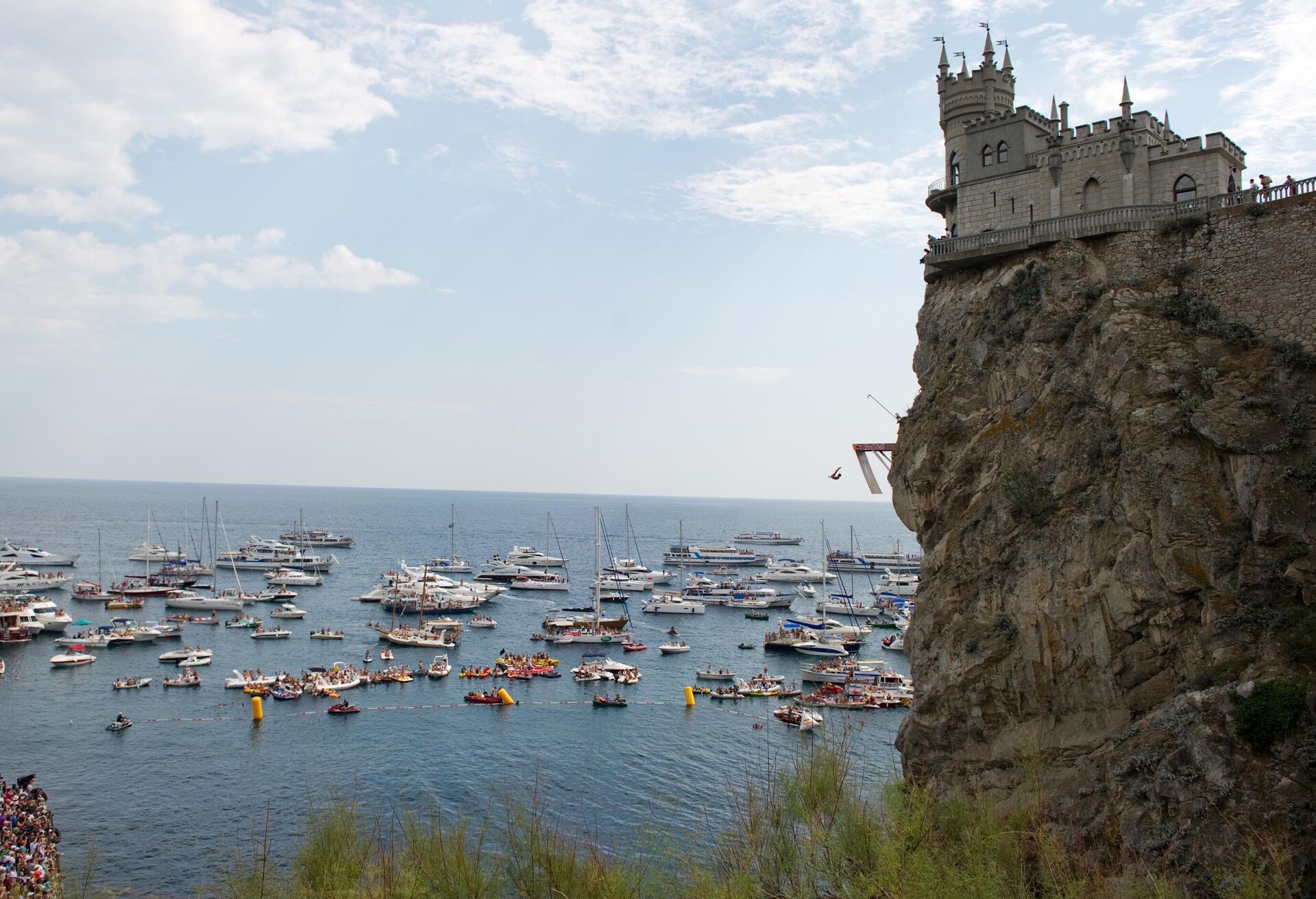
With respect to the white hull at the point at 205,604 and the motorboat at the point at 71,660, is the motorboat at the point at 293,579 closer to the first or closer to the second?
the white hull at the point at 205,604

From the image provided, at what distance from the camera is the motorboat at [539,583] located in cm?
10331

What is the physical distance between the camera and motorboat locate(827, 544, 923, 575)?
400 feet

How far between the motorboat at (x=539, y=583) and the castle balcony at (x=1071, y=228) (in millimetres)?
76403

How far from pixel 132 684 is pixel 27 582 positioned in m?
46.1

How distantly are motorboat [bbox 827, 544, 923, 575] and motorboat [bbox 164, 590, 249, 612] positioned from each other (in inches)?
2881

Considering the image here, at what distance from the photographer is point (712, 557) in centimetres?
13825

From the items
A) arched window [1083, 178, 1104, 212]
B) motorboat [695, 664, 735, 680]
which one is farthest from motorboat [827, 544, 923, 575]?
arched window [1083, 178, 1104, 212]

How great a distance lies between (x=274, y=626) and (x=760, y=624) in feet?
136

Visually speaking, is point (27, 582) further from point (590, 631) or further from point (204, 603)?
point (590, 631)

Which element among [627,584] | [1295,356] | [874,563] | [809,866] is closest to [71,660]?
[809,866]

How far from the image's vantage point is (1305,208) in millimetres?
24203

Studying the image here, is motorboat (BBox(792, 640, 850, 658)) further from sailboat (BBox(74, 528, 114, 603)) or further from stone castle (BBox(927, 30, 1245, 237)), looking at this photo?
sailboat (BBox(74, 528, 114, 603))

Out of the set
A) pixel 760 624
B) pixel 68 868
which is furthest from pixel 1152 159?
pixel 760 624

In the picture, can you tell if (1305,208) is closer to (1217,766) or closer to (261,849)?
(1217,766)
